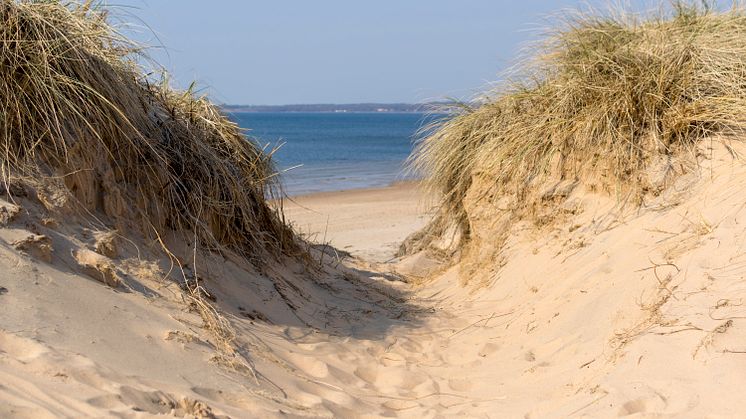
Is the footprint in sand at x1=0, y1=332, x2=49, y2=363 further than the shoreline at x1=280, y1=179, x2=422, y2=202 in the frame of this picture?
No

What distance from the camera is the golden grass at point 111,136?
5016 mm

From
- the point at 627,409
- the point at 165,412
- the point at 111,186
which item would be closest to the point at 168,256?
the point at 111,186

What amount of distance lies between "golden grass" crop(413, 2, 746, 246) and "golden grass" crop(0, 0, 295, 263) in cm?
208

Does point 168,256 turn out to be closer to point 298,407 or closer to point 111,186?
point 111,186

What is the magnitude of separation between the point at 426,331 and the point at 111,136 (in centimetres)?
245

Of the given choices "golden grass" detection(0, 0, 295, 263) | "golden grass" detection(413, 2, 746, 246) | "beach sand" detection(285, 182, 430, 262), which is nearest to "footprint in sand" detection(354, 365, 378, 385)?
"golden grass" detection(0, 0, 295, 263)

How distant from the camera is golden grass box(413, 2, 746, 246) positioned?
6312 millimetres

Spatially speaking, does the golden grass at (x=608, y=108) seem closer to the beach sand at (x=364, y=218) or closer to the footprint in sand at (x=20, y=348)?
the beach sand at (x=364, y=218)

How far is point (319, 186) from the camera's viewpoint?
2556 cm

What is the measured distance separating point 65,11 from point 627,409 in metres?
4.12

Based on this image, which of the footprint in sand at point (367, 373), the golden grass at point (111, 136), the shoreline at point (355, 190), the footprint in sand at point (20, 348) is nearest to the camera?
the footprint in sand at point (20, 348)

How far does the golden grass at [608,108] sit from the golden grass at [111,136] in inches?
81.7

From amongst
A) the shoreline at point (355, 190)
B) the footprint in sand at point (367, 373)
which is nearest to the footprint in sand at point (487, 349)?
the footprint in sand at point (367, 373)

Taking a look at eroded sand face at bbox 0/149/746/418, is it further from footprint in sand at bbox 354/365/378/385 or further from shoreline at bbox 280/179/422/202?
shoreline at bbox 280/179/422/202
